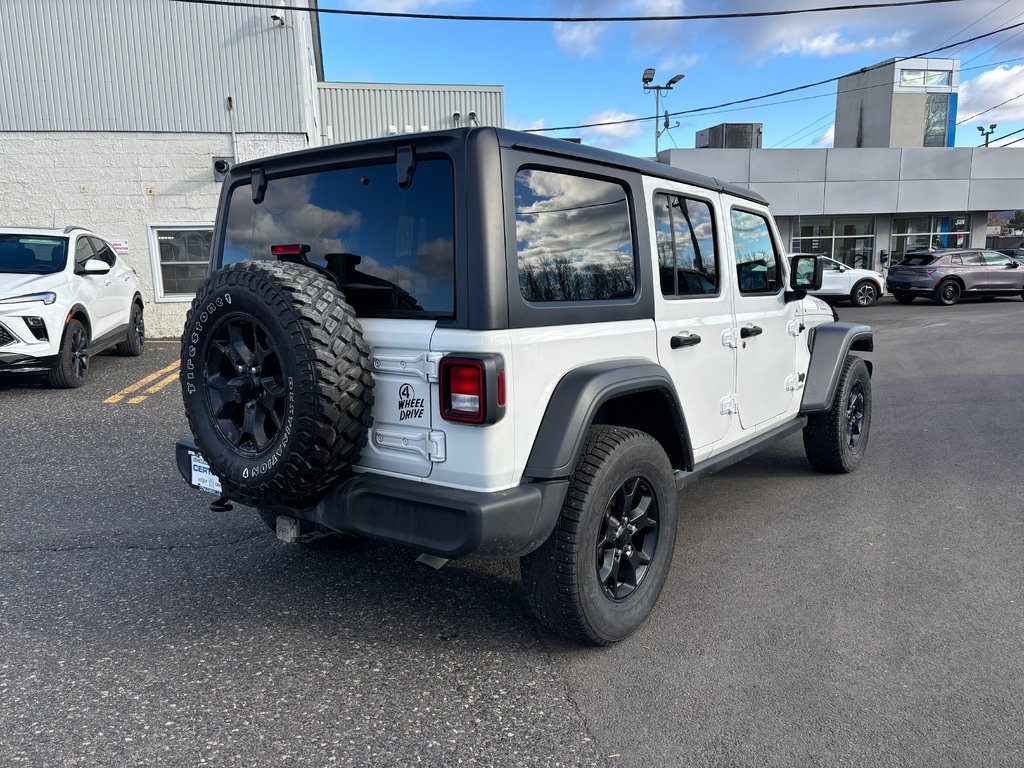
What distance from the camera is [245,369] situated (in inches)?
109

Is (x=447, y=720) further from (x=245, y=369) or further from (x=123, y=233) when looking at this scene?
(x=123, y=233)

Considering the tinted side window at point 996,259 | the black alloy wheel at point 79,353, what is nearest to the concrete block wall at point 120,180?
the black alloy wheel at point 79,353

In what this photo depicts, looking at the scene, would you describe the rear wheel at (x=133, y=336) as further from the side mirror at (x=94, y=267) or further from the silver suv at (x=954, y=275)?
the silver suv at (x=954, y=275)

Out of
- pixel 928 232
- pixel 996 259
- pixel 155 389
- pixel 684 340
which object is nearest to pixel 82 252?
pixel 155 389

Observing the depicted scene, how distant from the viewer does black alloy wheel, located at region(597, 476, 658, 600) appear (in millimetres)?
3023

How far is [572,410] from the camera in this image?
106 inches

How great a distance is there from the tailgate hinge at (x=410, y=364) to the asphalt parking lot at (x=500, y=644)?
1.17 metres

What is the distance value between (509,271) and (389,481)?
0.89m

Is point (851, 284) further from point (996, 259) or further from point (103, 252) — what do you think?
point (103, 252)

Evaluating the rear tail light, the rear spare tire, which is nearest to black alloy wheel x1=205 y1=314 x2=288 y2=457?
the rear spare tire

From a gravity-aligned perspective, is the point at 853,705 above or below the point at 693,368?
below

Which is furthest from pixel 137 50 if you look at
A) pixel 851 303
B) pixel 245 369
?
pixel 851 303

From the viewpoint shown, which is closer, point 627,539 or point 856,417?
point 627,539

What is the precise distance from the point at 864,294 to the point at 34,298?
1998cm
